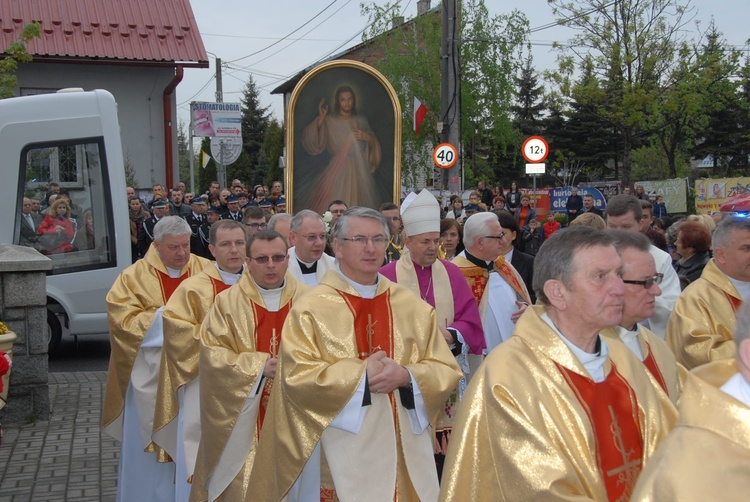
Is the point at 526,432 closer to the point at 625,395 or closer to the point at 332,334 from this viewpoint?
the point at 625,395

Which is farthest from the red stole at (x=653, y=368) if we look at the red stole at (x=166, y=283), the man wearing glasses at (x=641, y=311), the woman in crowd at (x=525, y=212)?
the woman in crowd at (x=525, y=212)

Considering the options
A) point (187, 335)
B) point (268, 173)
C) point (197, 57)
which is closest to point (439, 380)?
point (187, 335)

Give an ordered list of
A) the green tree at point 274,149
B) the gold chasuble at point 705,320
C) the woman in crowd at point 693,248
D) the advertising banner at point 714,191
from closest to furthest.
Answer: the gold chasuble at point 705,320 < the woman in crowd at point 693,248 < the advertising banner at point 714,191 < the green tree at point 274,149

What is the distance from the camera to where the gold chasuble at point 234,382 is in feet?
14.9

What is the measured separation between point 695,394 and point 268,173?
48.0 meters

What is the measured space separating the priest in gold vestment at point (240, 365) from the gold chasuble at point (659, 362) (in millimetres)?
1890

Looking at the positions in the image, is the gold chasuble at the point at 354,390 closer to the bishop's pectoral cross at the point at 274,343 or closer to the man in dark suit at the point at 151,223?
the bishop's pectoral cross at the point at 274,343

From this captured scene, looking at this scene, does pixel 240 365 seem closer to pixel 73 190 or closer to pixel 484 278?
pixel 484 278

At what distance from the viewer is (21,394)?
7.64 metres

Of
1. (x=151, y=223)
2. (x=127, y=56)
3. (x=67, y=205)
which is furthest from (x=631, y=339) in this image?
(x=127, y=56)

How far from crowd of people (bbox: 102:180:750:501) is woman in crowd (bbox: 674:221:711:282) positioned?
0.02 m

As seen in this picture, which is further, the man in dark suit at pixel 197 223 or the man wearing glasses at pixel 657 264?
the man in dark suit at pixel 197 223

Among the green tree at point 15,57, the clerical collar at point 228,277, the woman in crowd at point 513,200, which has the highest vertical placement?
the green tree at point 15,57

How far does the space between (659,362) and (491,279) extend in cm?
249
